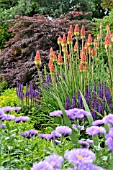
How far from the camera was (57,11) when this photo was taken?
1251 cm

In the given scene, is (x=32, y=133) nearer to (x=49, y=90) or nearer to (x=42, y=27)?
(x=49, y=90)

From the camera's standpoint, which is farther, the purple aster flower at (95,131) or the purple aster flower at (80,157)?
the purple aster flower at (95,131)

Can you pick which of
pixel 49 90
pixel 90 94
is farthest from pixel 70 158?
pixel 49 90

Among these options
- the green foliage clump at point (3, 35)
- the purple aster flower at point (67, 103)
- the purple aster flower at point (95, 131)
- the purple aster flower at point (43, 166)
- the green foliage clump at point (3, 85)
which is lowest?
the green foliage clump at point (3, 85)

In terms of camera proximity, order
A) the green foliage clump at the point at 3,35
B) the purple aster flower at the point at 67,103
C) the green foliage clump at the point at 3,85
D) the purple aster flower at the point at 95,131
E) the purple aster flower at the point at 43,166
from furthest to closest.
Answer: the green foliage clump at the point at 3,35 → the green foliage clump at the point at 3,85 → the purple aster flower at the point at 67,103 → the purple aster flower at the point at 95,131 → the purple aster flower at the point at 43,166

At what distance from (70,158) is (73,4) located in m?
12.2

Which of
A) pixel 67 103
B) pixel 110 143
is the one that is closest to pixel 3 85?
pixel 67 103

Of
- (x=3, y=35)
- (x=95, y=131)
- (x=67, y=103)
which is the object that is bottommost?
(x=67, y=103)

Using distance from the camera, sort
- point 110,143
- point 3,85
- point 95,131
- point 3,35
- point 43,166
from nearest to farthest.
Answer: point 43,166
point 110,143
point 95,131
point 3,85
point 3,35

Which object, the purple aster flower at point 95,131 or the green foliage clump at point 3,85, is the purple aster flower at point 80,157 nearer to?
the purple aster flower at point 95,131

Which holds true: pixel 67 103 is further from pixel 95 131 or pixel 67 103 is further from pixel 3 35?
pixel 3 35

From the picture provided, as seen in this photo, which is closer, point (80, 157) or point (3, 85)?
point (80, 157)

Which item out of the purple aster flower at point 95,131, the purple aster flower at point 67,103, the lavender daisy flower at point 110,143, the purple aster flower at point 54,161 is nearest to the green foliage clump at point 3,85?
the purple aster flower at point 67,103

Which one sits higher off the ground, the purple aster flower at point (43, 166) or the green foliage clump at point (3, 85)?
the purple aster flower at point (43, 166)
